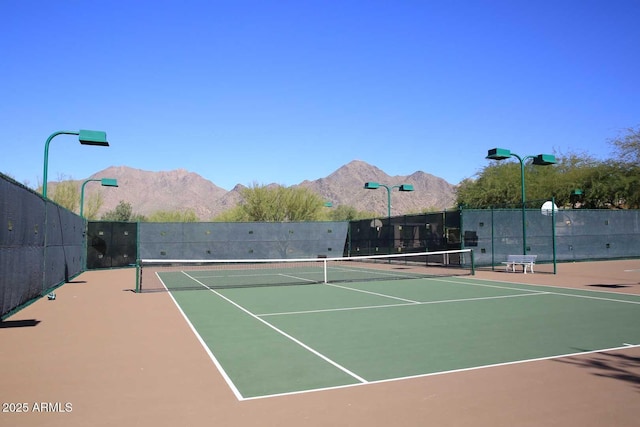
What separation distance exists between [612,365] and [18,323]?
896 cm

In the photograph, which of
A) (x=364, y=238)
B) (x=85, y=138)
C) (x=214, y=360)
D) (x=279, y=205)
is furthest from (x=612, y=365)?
(x=279, y=205)

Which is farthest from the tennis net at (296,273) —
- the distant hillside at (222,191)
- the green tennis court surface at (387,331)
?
the distant hillside at (222,191)

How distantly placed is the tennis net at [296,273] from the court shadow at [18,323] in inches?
170

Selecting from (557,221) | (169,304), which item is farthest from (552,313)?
(557,221)

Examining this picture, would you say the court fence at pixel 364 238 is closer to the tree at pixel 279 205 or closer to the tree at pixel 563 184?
the tree at pixel 563 184

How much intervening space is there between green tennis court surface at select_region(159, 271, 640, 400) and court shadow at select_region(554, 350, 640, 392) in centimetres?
31

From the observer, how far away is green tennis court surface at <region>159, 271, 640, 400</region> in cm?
559

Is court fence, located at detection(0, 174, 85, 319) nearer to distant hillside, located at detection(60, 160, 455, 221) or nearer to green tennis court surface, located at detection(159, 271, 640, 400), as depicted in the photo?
green tennis court surface, located at detection(159, 271, 640, 400)

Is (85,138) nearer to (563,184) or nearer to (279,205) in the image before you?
(279,205)

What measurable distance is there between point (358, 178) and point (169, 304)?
145049mm

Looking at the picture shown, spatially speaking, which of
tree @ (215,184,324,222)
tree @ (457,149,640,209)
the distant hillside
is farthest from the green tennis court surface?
the distant hillside

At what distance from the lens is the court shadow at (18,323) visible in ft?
27.7

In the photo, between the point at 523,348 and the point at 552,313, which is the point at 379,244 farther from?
the point at 523,348

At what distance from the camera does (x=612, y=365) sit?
5.65 m
